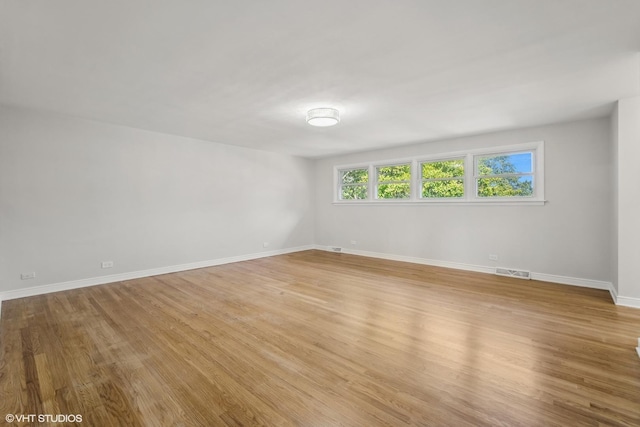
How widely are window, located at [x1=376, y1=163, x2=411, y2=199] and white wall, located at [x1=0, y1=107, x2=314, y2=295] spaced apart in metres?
2.66

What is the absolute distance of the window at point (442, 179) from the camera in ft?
18.1

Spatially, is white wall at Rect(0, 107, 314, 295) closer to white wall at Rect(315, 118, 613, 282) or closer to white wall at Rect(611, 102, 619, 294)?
white wall at Rect(315, 118, 613, 282)

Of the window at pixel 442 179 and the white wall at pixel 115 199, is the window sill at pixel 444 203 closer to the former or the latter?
the window at pixel 442 179

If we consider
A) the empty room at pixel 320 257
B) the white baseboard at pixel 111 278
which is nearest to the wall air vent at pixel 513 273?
the empty room at pixel 320 257

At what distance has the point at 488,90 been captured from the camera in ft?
10.4

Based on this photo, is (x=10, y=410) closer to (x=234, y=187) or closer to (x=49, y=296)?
(x=49, y=296)

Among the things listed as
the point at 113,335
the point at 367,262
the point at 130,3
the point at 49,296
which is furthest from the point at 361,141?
the point at 49,296

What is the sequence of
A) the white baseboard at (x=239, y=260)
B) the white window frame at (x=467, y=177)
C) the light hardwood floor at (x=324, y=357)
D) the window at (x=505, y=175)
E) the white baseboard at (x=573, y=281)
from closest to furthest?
the light hardwood floor at (x=324, y=357), the white baseboard at (x=239, y=260), the white baseboard at (x=573, y=281), the white window frame at (x=467, y=177), the window at (x=505, y=175)

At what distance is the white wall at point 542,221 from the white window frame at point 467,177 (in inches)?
3.6

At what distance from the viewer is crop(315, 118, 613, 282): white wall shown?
4137 millimetres

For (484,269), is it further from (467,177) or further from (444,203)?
(467,177)

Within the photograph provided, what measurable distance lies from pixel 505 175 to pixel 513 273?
1.71 metres

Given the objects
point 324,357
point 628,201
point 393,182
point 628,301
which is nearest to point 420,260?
point 393,182

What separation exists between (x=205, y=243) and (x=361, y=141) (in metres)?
3.79
